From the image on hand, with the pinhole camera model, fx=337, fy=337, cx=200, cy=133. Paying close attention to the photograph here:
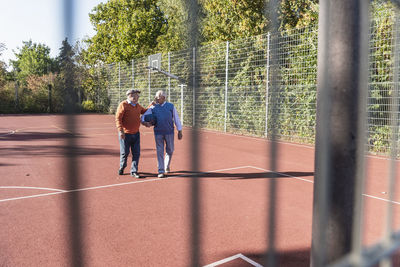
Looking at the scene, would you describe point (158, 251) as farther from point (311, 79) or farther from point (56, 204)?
point (311, 79)

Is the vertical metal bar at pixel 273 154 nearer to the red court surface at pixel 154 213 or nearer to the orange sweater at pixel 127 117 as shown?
the red court surface at pixel 154 213

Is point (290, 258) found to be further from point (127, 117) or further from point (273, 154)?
point (127, 117)

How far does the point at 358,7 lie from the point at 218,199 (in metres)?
4.12

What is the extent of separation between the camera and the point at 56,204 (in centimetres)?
468

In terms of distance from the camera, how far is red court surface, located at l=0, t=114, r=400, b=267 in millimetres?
1382

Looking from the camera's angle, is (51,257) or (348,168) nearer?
(348,168)

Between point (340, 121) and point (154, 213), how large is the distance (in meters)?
3.58

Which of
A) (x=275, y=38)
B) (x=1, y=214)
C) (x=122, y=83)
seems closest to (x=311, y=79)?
(x=1, y=214)

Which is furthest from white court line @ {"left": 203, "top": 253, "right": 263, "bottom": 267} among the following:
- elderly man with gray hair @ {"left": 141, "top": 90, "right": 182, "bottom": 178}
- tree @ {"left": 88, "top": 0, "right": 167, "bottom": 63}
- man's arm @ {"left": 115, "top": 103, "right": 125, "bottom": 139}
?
tree @ {"left": 88, "top": 0, "right": 167, "bottom": 63}

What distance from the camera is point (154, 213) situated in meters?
4.32

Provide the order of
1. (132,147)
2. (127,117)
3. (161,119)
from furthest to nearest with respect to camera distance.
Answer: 1. (132,147)
2. (127,117)
3. (161,119)

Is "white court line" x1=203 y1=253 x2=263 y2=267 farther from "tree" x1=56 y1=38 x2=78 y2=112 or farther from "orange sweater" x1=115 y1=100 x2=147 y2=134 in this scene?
"orange sweater" x1=115 y1=100 x2=147 y2=134

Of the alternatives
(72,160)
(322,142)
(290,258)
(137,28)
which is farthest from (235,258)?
(137,28)

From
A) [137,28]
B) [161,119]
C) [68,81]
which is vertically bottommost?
[161,119]
